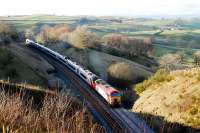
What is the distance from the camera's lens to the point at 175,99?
3694cm

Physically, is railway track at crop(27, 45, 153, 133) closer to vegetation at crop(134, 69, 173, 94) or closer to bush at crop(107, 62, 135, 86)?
vegetation at crop(134, 69, 173, 94)

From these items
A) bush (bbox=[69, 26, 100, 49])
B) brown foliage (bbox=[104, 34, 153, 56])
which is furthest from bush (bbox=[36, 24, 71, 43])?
brown foliage (bbox=[104, 34, 153, 56])

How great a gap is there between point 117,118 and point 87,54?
218 ft

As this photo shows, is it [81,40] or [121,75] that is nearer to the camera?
[121,75]

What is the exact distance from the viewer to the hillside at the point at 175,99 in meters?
32.6

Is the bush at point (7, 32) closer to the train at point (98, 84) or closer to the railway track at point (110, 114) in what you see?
the train at point (98, 84)

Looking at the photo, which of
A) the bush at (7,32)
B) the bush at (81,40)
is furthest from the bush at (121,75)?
the bush at (7,32)

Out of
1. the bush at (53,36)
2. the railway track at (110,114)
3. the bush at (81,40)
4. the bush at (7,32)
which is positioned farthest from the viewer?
the bush at (53,36)

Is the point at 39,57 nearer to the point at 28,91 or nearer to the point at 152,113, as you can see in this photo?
the point at 28,91

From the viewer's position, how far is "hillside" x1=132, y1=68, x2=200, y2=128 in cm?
3256

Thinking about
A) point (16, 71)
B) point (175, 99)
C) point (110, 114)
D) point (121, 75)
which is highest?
point (175, 99)

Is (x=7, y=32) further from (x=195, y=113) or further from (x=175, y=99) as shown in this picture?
(x=195, y=113)

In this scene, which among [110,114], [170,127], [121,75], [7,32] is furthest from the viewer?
[7,32]

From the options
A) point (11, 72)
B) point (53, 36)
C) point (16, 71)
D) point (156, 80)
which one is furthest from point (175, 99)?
point (53, 36)
